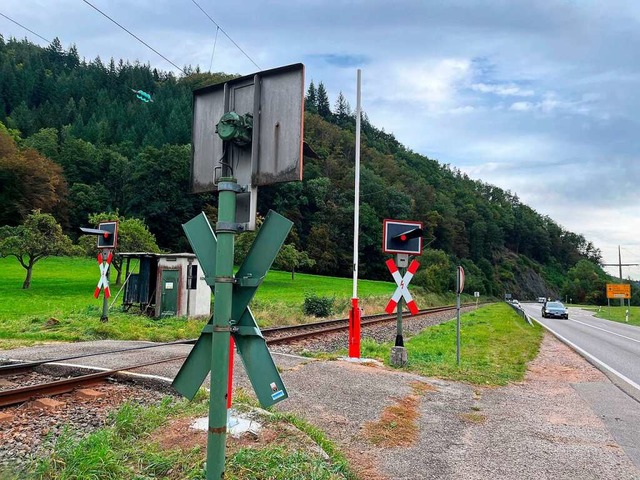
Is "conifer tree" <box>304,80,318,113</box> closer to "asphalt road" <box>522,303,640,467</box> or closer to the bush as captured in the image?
the bush

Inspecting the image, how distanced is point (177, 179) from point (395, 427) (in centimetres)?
7585

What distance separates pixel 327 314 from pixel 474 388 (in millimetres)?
17260

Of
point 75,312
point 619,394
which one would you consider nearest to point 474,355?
point 619,394

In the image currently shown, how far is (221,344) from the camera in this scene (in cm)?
274

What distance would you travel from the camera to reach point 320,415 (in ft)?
18.7

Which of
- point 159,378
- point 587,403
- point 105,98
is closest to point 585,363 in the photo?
point 587,403

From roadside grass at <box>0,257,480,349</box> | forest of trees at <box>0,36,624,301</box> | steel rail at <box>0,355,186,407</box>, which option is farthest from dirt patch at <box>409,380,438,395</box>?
forest of trees at <box>0,36,624,301</box>

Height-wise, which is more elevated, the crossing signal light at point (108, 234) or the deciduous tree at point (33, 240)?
the deciduous tree at point (33, 240)

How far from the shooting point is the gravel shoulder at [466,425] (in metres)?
4.46

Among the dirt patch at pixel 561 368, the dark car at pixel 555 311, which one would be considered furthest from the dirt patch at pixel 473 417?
the dark car at pixel 555 311

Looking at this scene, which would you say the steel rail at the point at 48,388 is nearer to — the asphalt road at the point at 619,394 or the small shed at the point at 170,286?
the asphalt road at the point at 619,394

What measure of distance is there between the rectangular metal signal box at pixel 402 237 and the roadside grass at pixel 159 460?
17.9 ft

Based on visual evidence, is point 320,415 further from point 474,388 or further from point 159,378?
point 474,388

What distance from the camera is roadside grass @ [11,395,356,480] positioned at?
3.58 meters
